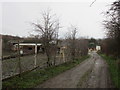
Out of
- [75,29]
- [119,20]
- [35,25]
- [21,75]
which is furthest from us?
[75,29]

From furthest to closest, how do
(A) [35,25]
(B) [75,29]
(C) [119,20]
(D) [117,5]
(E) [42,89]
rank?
(B) [75,29] → (A) [35,25] → (C) [119,20] → (D) [117,5] → (E) [42,89]

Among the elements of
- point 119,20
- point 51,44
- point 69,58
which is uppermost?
point 119,20

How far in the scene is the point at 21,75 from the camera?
48.3 feet

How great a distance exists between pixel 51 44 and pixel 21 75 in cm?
713

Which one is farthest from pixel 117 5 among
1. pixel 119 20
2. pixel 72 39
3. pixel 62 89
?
pixel 72 39

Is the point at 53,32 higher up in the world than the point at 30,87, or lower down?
higher up

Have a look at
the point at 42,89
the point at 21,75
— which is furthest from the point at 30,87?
the point at 21,75

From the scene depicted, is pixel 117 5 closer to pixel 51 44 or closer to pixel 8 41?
pixel 8 41

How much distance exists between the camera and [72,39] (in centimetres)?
3375

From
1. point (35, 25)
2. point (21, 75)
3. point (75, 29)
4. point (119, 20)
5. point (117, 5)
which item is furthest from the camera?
point (75, 29)

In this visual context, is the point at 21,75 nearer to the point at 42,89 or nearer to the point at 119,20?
the point at 42,89

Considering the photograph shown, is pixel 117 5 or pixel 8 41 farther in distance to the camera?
pixel 8 41

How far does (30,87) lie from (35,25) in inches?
376

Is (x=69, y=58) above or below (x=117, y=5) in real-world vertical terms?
below
